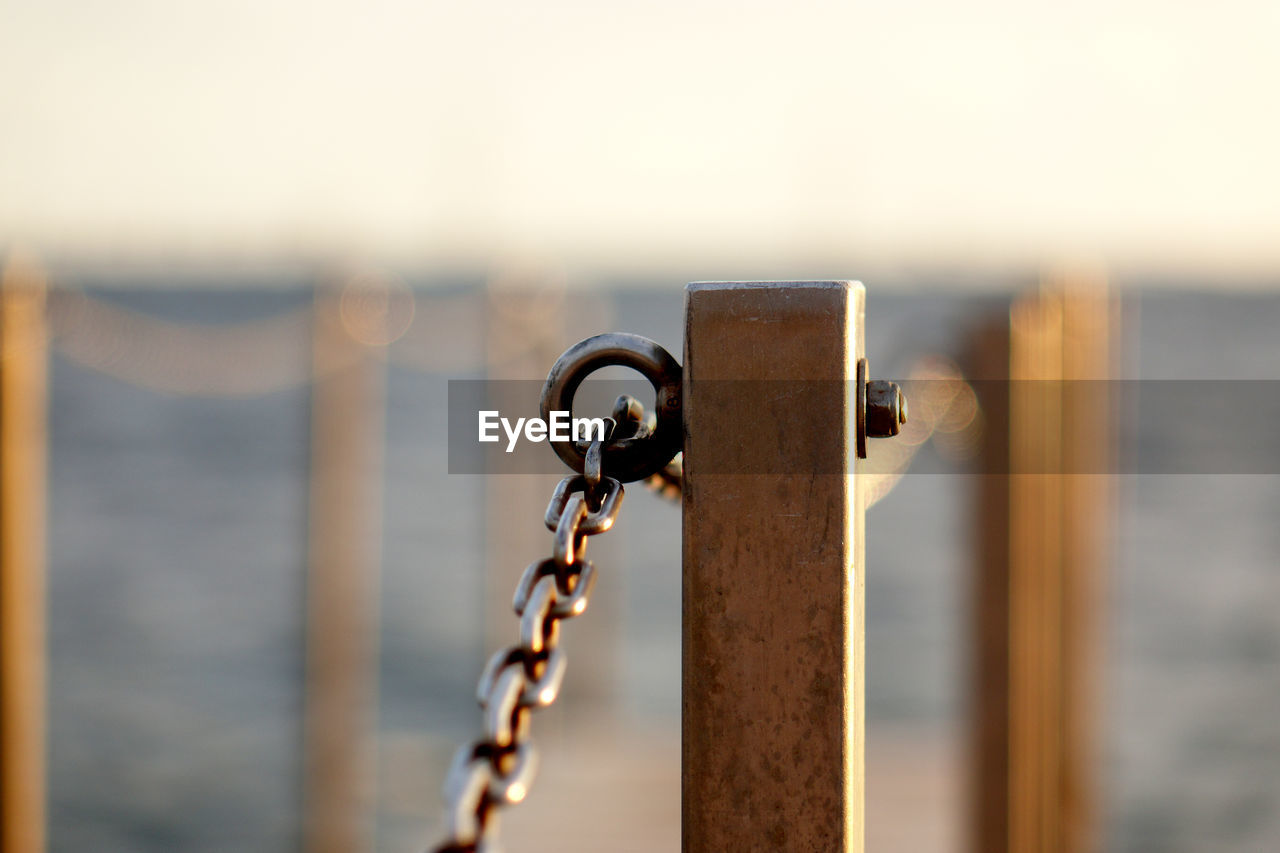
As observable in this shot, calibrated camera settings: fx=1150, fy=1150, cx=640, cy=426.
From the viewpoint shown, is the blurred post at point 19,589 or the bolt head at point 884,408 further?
the blurred post at point 19,589

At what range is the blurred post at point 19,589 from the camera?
3.51m

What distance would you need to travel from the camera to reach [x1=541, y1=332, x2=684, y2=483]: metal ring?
92 centimetres

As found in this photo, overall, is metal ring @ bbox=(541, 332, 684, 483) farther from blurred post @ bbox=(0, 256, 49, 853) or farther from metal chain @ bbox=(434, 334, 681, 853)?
blurred post @ bbox=(0, 256, 49, 853)

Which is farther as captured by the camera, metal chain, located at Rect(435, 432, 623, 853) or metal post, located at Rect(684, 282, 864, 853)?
metal post, located at Rect(684, 282, 864, 853)

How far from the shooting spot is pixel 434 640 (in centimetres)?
1034

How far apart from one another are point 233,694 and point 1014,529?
707cm

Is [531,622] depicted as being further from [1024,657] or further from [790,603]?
[1024,657]

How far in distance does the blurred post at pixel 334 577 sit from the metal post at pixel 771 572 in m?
3.94

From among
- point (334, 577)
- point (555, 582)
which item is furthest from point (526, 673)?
point (334, 577)

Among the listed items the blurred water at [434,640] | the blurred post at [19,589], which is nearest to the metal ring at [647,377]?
the blurred water at [434,640]

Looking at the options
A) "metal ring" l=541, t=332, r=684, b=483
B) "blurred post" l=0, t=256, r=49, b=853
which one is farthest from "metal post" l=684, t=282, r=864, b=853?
"blurred post" l=0, t=256, r=49, b=853

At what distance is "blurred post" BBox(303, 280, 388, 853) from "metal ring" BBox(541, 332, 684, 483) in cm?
397

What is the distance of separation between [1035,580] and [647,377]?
2.44 m

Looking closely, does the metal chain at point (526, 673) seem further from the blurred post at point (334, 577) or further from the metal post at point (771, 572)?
the blurred post at point (334, 577)
